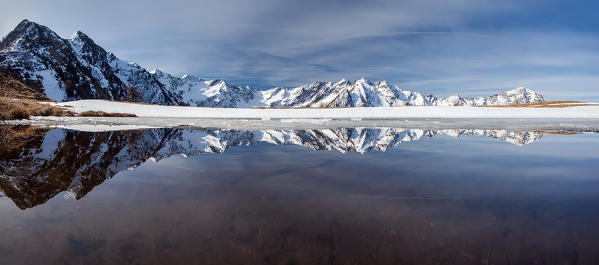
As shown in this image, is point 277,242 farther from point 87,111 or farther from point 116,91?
point 116,91

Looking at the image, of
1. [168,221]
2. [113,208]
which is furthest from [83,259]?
[113,208]

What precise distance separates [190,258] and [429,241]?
2135 mm

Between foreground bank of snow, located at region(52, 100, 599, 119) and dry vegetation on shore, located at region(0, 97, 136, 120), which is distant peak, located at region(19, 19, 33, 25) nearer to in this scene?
dry vegetation on shore, located at region(0, 97, 136, 120)

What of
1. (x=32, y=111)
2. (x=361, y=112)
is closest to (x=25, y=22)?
(x=32, y=111)

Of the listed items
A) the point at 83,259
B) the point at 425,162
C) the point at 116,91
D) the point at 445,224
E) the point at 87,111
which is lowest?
the point at 83,259

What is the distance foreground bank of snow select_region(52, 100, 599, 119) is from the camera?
25.2 meters

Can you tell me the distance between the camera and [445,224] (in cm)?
286

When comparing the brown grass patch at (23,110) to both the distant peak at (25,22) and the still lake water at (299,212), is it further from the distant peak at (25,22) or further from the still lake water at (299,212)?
the distant peak at (25,22)

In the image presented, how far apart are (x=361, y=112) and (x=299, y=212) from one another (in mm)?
24815

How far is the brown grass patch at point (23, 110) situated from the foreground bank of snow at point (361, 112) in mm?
1812

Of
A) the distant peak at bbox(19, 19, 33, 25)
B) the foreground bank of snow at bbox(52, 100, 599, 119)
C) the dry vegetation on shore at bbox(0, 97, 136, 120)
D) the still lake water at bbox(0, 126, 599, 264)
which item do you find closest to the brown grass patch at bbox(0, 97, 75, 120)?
the dry vegetation on shore at bbox(0, 97, 136, 120)

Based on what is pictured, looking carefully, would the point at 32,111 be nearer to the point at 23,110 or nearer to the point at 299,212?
the point at 23,110

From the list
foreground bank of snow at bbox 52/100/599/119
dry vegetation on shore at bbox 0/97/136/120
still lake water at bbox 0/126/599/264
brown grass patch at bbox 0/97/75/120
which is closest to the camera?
still lake water at bbox 0/126/599/264

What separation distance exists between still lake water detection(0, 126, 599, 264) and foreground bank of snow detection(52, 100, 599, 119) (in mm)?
19269
